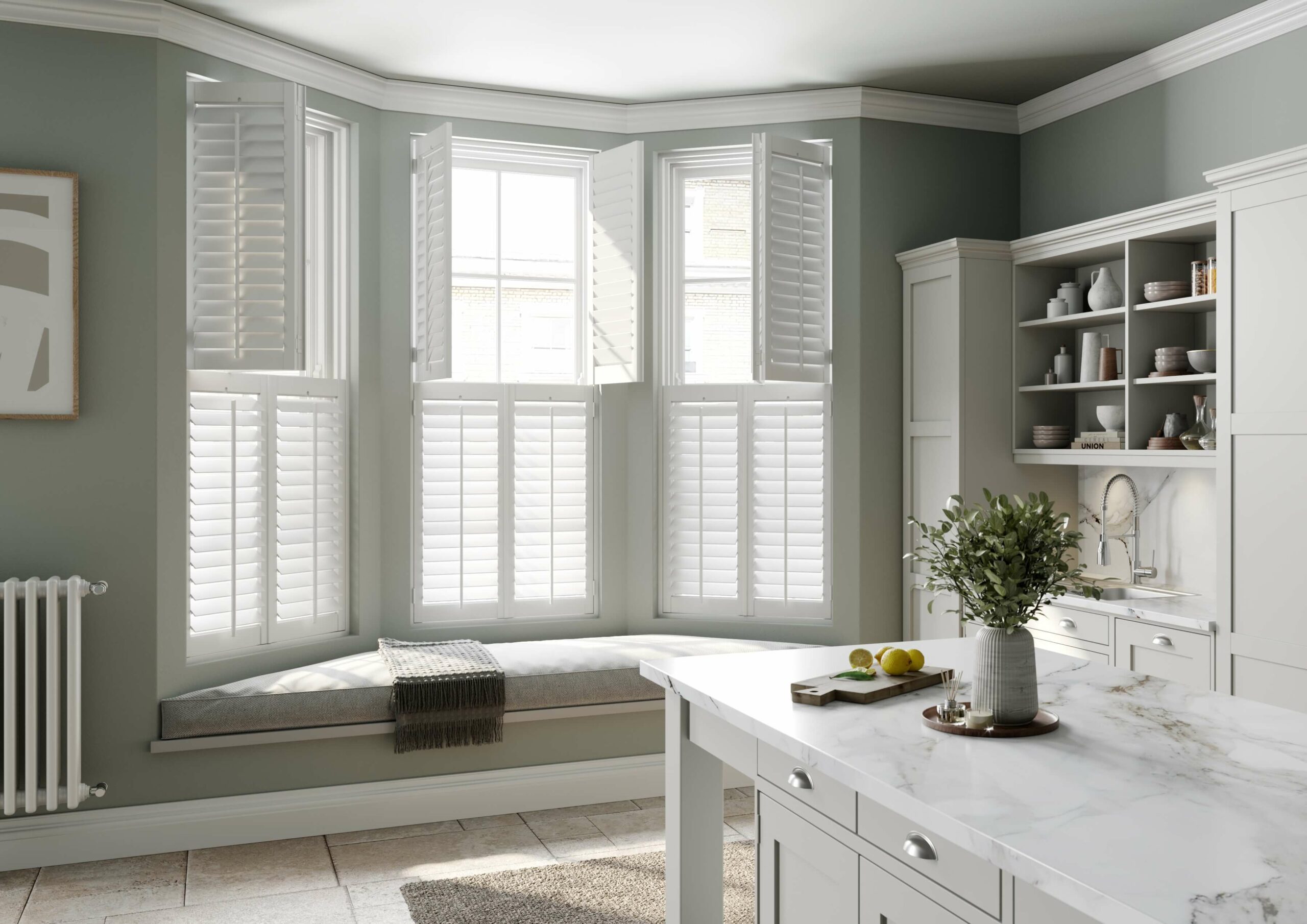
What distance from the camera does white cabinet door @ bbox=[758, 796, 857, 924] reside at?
1.85m

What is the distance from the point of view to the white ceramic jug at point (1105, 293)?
3801 millimetres

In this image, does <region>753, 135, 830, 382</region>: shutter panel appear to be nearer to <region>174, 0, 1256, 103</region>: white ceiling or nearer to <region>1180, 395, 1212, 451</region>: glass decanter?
<region>174, 0, 1256, 103</region>: white ceiling

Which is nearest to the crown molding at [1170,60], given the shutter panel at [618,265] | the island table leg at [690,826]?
the shutter panel at [618,265]

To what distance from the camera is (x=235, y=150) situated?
363 centimetres

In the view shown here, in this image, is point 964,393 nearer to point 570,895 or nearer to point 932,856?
point 570,895

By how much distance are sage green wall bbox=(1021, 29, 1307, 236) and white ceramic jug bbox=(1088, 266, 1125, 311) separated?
401mm

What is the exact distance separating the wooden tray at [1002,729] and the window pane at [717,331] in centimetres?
280

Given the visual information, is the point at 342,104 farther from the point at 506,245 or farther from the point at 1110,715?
the point at 1110,715

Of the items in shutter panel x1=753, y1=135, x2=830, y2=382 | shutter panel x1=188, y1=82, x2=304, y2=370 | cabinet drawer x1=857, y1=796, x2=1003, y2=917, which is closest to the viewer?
cabinet drawer x1=857, y1=796, x2=1003, y2=917

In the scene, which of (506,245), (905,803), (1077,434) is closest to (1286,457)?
(1077,434)

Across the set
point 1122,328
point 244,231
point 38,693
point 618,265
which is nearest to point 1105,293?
point 1122,328

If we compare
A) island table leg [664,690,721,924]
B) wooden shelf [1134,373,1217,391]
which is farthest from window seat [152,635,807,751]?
wooden shelf [1134,373,1217,391]

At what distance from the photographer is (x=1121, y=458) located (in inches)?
144

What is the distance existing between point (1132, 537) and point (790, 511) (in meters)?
1.35
